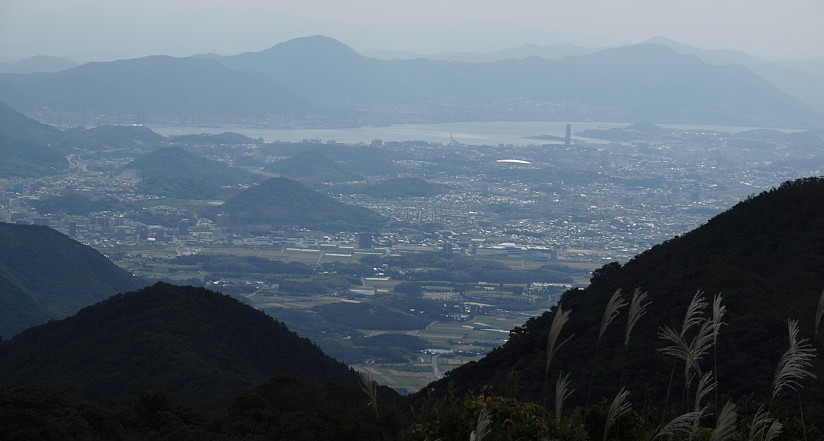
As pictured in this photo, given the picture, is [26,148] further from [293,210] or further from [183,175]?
[293,210]

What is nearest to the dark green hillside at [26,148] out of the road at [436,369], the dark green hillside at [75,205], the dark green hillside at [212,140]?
the dark green hillside at [212,140]

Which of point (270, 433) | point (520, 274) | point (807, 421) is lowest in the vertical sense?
point (520, 274)

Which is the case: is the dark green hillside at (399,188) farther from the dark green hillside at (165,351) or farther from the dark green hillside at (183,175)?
the dark green hillside at (165,351)

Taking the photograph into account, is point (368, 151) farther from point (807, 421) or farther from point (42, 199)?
point (807, 421)

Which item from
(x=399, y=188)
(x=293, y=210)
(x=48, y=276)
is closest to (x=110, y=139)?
(x=399, y=188)

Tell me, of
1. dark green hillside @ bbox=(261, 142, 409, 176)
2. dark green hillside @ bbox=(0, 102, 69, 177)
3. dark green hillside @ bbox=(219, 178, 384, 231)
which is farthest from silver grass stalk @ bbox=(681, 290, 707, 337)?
dark green hillside @ bbox=(261, 142, 409, 176)

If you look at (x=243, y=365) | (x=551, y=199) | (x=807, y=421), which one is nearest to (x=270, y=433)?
(x=807, y=421)

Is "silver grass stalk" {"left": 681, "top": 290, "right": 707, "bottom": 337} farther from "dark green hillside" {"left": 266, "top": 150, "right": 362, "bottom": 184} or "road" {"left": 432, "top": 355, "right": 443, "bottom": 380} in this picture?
"dark green hillside" {"left": 266, "top": 150, "right": 362, "bottom": 184}
